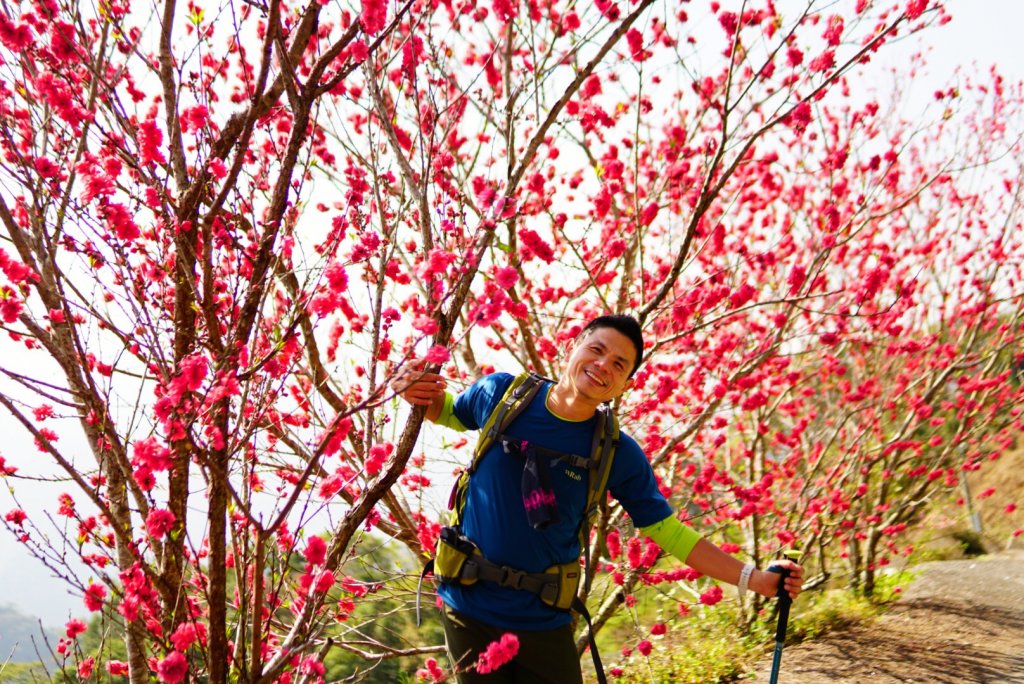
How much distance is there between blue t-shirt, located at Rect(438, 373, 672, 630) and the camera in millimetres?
2252

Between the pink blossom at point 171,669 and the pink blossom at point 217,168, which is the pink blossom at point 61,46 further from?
the pink blossom at point 171,669

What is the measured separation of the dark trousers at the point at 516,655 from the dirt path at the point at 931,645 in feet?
10.4

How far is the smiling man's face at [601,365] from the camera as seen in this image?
2311 millimetres

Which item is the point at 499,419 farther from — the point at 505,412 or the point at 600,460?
the point at 600,460

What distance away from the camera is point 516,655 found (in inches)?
88.4

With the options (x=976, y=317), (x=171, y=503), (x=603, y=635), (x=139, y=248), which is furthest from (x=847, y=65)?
(x=603, y=635)

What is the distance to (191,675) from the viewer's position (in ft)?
6.57

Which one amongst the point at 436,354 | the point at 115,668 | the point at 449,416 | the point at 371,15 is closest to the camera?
the point at 436,354

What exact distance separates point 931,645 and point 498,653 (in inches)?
187

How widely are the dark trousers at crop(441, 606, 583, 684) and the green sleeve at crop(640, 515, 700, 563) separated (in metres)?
0.42

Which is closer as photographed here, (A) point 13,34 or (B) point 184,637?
(B) point 184,637

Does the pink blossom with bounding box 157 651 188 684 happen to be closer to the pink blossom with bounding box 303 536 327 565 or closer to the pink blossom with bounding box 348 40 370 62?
the pink blossom with bounding box 303 536 327 565

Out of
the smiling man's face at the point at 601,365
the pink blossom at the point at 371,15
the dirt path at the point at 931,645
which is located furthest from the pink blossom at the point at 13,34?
the dirt path at the point at 931,645

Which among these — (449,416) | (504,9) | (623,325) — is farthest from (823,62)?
(449,416)
